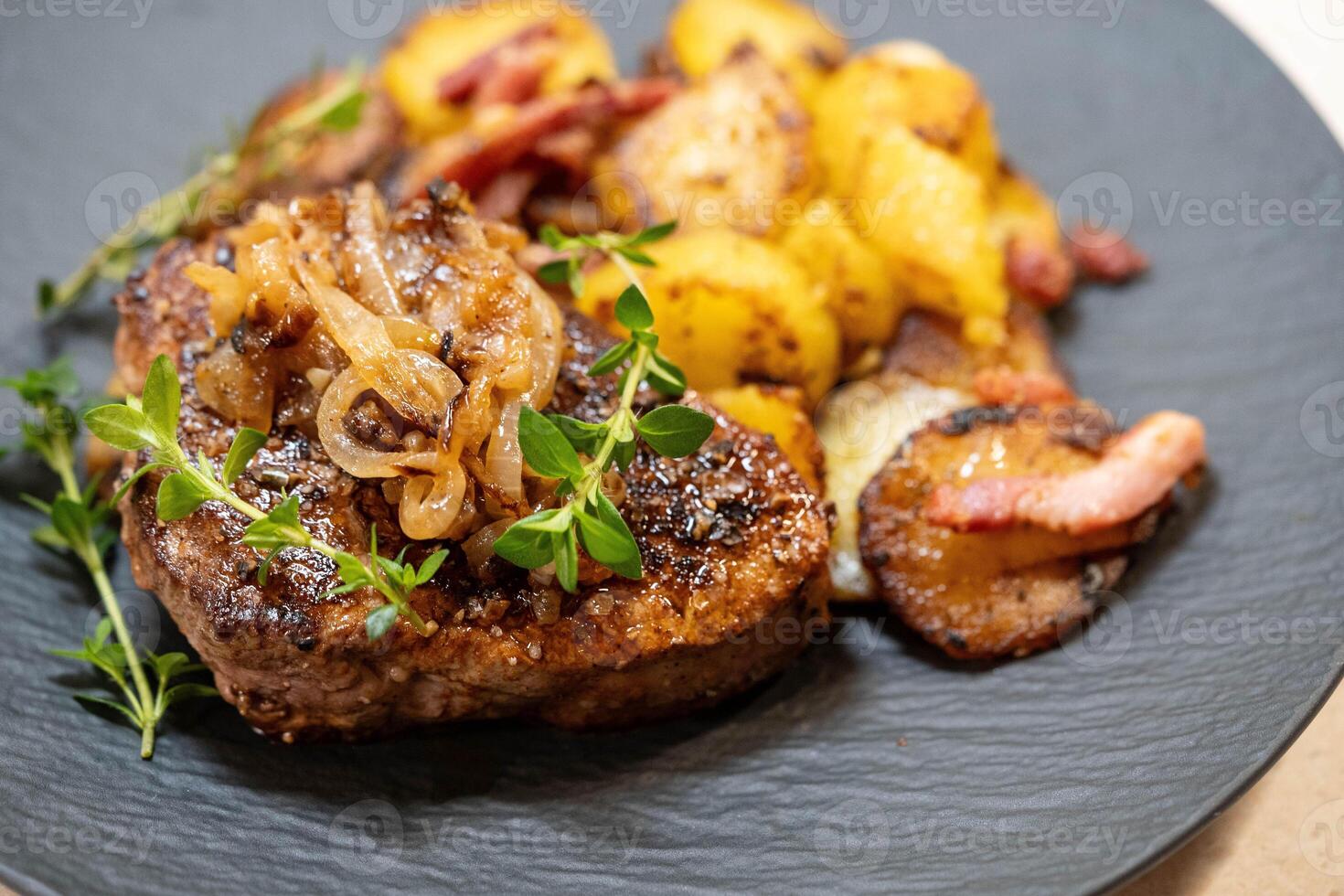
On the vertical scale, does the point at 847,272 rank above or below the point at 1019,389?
above

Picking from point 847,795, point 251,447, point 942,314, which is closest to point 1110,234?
point 942,314

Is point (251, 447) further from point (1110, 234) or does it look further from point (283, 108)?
point (1110, 234)

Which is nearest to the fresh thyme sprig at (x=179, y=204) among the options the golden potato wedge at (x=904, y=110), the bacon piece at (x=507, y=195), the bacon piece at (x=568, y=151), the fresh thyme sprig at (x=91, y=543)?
the fresh thyme sprig at (x=91, y=543)

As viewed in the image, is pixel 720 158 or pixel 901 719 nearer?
pixel 901 719

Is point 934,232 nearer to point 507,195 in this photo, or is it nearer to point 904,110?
point 904,110

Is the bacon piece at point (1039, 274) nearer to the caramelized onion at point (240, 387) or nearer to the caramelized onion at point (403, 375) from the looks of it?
the caramelized onion at point (403, 375)

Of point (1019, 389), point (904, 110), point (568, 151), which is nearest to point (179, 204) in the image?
point (568, 151)
